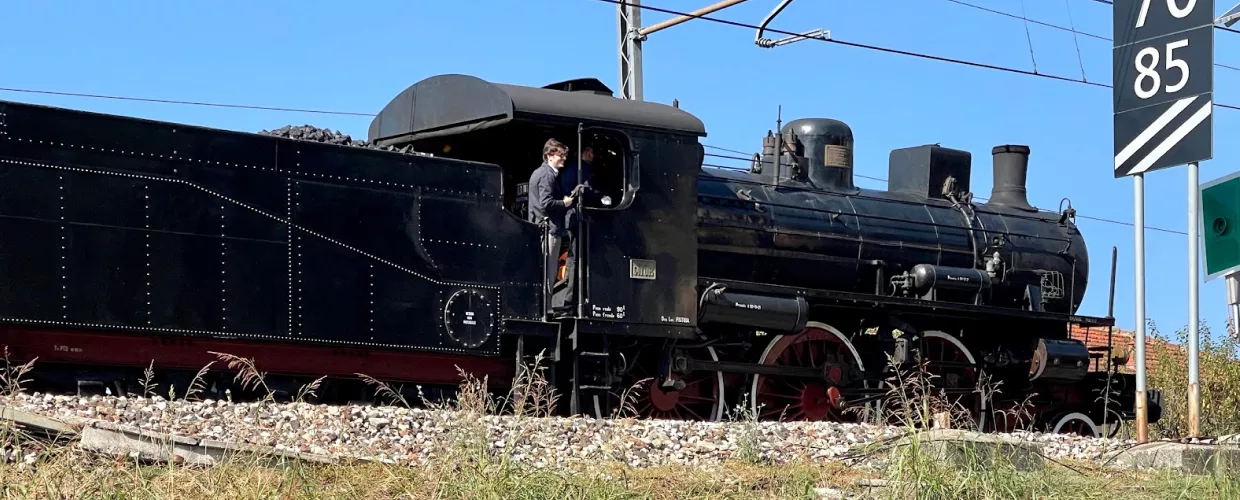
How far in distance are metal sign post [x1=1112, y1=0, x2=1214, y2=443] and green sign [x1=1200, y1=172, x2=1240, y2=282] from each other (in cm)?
65

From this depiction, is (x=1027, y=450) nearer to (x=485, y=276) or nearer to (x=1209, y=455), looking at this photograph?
(x=1209, y=455)

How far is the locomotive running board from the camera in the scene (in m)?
12.5

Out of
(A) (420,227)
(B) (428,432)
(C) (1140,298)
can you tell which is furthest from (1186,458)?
(A) (420,227)

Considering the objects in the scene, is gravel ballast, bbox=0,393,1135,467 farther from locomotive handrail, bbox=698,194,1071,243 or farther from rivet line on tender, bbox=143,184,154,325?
locomotive handrail, bbox=698,194,1071,243

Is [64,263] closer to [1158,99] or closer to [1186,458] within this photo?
[1186,458]

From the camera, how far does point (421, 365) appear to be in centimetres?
1087

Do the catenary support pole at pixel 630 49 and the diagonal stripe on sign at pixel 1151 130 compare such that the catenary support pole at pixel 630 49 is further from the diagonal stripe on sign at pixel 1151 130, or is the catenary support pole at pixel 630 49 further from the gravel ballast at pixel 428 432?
the gravel ballast at pixel 428 432

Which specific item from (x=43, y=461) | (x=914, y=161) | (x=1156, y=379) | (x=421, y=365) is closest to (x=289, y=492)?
(x=43, y=461)

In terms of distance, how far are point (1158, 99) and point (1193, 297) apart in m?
1.59

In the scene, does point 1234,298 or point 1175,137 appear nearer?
point 1175,137

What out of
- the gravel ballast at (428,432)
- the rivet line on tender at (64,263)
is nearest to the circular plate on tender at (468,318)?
the gravel ballast at (428,432)

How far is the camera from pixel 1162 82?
1116 centimetres

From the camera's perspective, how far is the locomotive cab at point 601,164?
1134 cm

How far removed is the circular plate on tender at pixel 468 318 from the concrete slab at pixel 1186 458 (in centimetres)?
464
